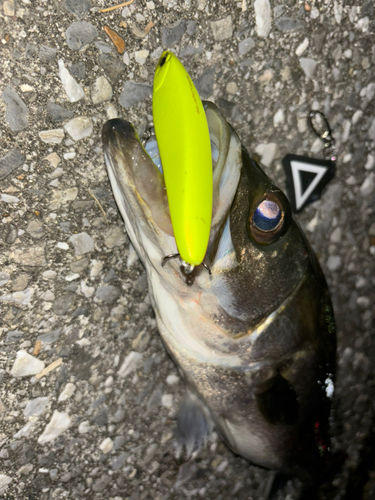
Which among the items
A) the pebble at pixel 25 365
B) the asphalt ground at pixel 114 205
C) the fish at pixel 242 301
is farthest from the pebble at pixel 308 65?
the pebble at pixel 25 365

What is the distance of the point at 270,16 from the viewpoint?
5.17ft

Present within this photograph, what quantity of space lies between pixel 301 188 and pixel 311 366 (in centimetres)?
75

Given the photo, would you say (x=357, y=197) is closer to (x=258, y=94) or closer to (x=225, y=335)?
(x=258, y=94)

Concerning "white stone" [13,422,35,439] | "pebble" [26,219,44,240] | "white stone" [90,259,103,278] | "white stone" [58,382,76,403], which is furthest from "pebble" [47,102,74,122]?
"white stone" [13,422,35,439]

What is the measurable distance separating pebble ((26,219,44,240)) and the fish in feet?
0.98

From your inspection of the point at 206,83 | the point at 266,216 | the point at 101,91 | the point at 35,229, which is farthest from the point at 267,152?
the point at 35,229

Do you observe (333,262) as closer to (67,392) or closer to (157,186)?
(157,186)

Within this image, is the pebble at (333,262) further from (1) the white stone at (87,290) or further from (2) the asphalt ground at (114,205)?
(1) the white stone at (87,290)

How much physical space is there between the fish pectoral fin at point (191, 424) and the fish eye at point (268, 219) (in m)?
0.82

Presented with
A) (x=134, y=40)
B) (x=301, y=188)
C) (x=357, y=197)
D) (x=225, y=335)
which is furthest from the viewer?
(x=357, y=197)

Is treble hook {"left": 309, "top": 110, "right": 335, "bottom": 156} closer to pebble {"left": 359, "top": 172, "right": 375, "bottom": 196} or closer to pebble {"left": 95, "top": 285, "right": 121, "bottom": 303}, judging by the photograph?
pebble {"left": 359, "top": 172, "right": 375, "bottom": 196}

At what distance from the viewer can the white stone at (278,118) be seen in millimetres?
1671

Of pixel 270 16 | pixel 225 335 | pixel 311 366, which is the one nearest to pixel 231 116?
pixel 270 16

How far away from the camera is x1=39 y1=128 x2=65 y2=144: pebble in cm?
129
